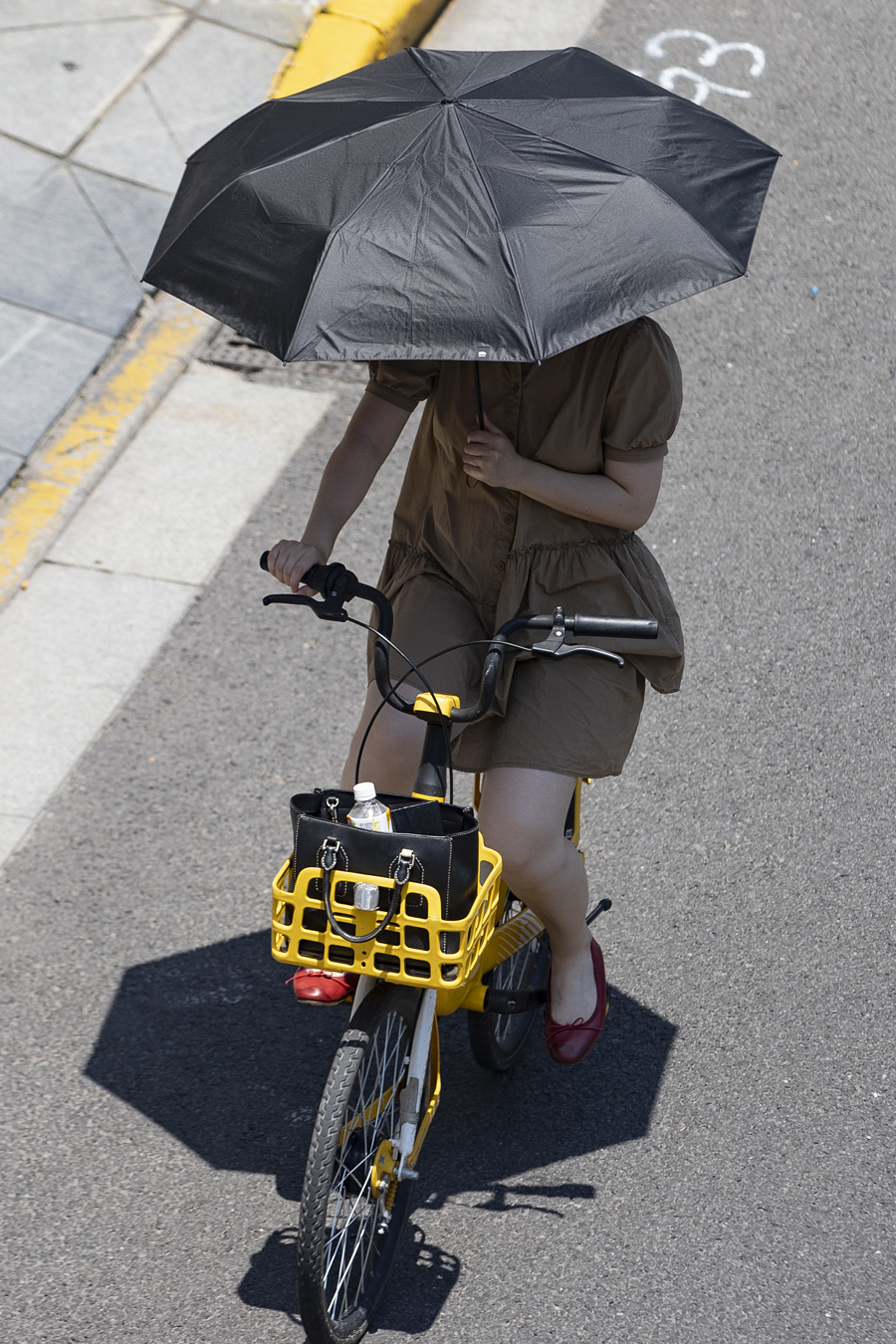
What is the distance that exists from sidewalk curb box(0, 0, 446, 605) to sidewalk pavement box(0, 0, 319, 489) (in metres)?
0.07

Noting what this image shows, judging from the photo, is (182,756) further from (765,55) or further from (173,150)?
(765,55)

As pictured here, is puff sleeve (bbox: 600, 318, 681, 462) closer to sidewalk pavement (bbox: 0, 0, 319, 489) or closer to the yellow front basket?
the yellow front basket

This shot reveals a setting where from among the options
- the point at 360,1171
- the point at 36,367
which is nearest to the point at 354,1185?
the point at 360,1171

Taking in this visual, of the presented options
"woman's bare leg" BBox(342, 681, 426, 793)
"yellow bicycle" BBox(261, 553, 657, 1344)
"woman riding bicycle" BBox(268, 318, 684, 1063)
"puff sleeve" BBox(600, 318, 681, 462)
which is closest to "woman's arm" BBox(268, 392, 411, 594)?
"woman riding bicycle" BBox(268, 318, 684, 1063)

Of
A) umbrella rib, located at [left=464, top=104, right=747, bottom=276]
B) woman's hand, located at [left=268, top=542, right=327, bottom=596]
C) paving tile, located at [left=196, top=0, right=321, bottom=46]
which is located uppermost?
umbrella rib, located at [left=464, top=104, right=747, bottom=276]

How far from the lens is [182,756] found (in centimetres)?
438

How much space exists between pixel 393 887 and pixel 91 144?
16.5 ft

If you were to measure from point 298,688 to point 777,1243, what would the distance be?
7.30ft

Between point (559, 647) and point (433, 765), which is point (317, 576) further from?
point (559, 647)

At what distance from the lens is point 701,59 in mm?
7051

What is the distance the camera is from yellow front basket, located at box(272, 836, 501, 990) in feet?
8.49

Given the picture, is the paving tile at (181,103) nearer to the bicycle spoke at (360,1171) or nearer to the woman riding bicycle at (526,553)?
the woman riding bicycle at (526,553)

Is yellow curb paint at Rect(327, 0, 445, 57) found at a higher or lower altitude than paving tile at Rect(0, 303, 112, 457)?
higher

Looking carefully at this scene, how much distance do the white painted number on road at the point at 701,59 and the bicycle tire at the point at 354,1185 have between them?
5.26 meters
